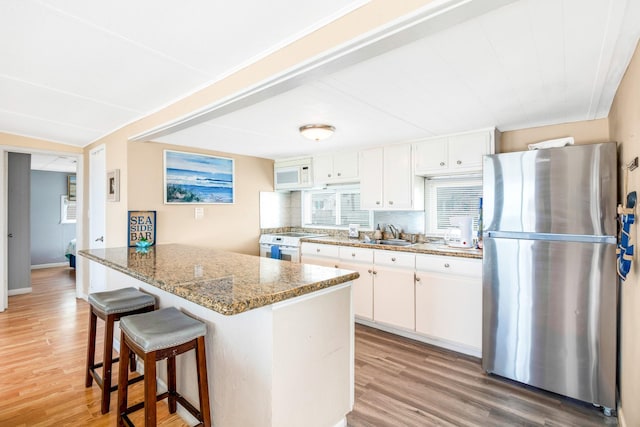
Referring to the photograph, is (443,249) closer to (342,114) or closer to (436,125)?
(436,125)

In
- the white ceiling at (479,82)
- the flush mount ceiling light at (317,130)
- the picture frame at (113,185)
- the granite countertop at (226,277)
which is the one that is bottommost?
the granite countertop at (226,277)

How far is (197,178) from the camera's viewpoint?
13.1 feet

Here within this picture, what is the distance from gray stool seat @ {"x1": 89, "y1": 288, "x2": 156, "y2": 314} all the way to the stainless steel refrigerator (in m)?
2.48

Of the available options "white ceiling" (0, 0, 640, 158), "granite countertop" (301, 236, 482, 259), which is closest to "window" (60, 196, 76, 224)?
"white ceiling" (0, 0, 640, 158)

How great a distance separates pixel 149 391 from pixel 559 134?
3.54 metres

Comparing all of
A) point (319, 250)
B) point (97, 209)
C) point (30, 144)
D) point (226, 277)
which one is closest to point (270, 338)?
point (226, 277)

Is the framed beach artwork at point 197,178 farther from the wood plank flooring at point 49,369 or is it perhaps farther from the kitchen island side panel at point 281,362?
the kitchen island side panel at point 281,362

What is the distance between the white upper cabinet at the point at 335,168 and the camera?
4.04 m

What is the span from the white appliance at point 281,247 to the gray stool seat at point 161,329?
239 cm

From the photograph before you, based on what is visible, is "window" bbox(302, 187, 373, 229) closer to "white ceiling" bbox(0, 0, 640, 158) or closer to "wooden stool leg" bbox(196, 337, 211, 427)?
"white ceiling" bbox(0, 0, 640, 158)

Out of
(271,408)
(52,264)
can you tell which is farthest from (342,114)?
(52,264)

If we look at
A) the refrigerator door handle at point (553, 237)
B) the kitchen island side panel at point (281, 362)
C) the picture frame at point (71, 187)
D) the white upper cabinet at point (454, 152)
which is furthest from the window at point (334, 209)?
the picture frame at point (71, 187)

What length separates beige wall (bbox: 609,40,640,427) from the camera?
155 cm

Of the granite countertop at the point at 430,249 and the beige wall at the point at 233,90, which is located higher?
the beige wall at the point at 233,90
